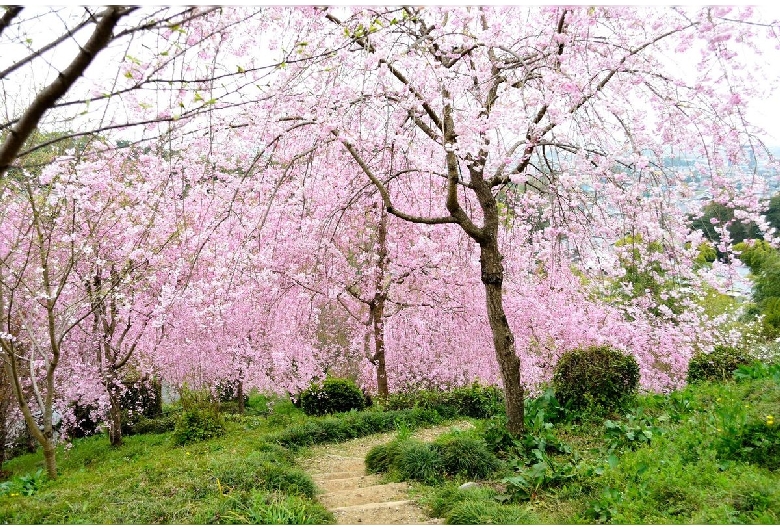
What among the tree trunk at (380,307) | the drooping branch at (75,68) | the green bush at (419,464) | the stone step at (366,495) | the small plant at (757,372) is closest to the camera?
the drooping branch at (75,68)

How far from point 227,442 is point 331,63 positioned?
5.80 m

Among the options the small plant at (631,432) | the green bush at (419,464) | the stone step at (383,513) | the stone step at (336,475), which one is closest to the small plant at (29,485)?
the stone step at (336,475)

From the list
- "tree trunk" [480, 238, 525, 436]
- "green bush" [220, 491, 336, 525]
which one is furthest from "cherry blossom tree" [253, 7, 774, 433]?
"green bush" [220, 491, 336, 525]

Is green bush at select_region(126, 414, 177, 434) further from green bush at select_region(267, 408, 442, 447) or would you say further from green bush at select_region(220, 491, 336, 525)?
green bush at select_region(220, 491, 336, 525)

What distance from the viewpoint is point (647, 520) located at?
333cm

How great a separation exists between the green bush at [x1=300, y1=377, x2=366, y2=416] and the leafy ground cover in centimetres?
334

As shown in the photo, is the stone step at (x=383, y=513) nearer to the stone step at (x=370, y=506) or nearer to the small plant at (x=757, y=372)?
the stone step at (x=370, y=506)

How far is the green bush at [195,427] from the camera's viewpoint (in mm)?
8609

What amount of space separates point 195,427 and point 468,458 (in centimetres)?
520

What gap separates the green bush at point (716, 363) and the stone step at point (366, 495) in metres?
5.33

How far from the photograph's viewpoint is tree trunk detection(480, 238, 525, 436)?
223 inches

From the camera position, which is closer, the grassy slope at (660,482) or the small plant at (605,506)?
the grassy slope at (660,482)

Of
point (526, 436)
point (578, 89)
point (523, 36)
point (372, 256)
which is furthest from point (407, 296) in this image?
point (578, 89)

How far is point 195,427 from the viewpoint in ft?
28.5
